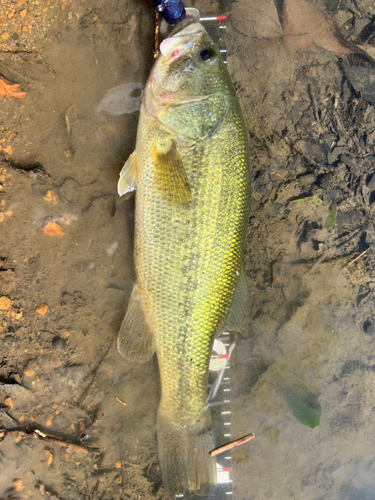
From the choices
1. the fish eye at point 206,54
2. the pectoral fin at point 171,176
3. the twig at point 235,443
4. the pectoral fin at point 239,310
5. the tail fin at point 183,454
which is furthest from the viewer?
the twig at point 235,443

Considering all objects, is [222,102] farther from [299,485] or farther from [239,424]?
[299,485]

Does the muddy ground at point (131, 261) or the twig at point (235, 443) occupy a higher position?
the muddy ground at point (131, 261)

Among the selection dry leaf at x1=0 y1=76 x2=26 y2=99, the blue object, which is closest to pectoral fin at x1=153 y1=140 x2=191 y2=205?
the blue object

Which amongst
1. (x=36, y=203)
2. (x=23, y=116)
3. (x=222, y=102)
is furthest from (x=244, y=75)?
(x=36, y=203)

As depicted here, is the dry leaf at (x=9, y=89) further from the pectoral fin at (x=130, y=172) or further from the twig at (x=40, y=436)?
the twig at (x=40, y=436)

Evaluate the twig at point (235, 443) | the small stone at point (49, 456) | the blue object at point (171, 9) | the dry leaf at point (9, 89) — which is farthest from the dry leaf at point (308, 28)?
the small stone at point (49, 456)

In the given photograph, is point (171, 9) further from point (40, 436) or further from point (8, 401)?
point (40, 436)
